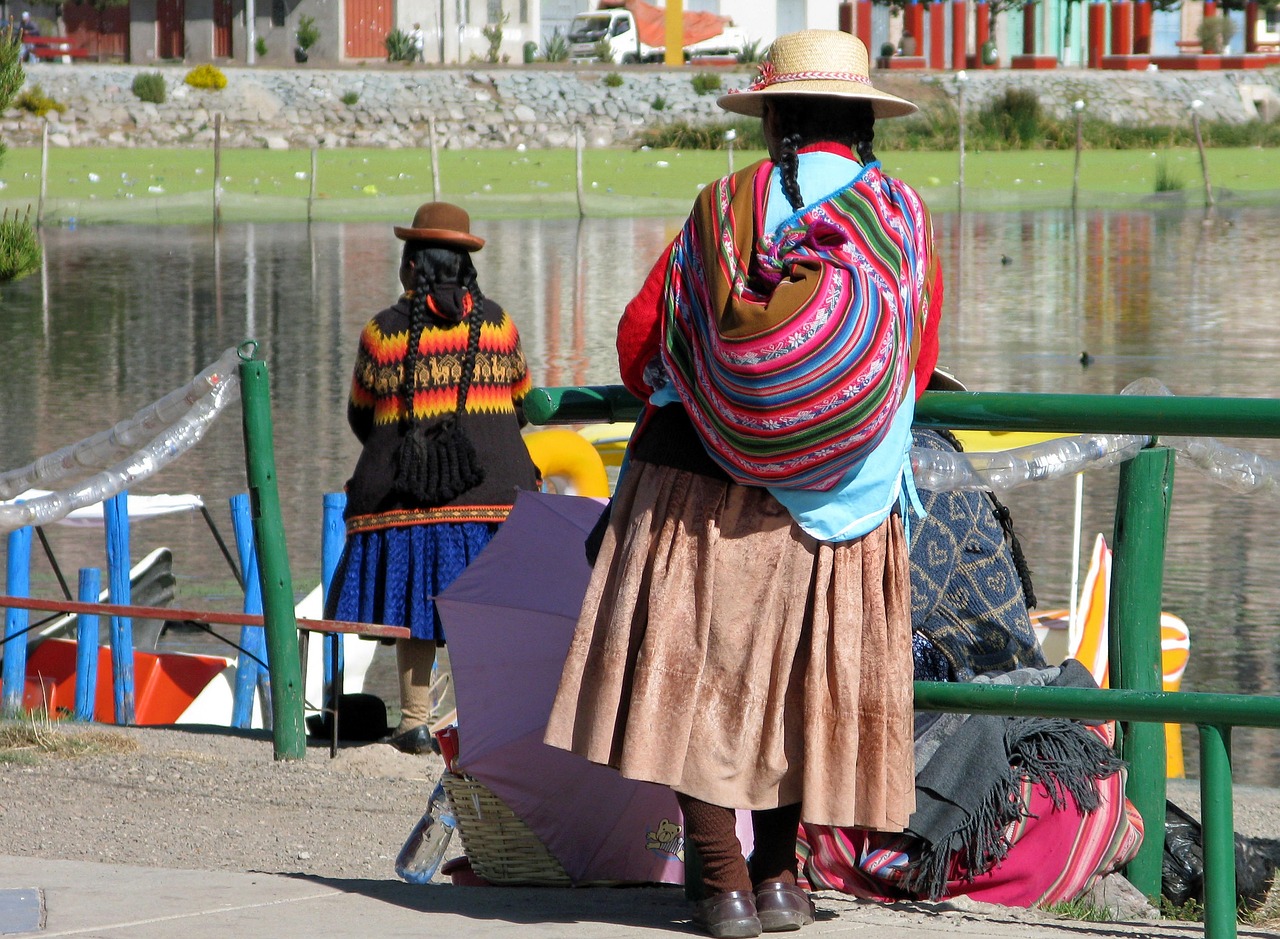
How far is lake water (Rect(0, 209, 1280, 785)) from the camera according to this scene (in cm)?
795

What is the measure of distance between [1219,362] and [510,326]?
10263 millimetres

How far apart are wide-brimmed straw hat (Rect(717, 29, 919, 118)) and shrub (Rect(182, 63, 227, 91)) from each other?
41965mm

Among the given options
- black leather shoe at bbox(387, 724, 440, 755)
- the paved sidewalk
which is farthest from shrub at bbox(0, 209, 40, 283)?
the paved sidewalk

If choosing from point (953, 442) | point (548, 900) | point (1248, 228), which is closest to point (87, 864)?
point (548, 900)

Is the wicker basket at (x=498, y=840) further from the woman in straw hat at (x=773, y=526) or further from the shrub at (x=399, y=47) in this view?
the shrub at (x=399, y=47)

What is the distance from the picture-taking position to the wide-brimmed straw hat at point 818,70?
262 cm

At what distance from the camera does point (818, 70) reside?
8.66 feet

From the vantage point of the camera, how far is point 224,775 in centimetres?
449

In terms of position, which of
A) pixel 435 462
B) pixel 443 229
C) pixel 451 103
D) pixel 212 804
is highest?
pixel 451 103

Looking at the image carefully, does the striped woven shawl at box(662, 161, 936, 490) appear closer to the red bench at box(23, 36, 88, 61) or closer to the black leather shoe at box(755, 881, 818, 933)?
the black leather shoe at box(755, 881, 818, 933)

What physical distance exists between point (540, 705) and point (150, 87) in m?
41.3

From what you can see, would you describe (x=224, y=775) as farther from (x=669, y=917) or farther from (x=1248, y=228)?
(x=1248, y=228)

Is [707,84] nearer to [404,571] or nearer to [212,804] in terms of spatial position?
[404,571]

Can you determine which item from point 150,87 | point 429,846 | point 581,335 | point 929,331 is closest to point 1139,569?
point 929,331
